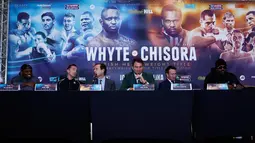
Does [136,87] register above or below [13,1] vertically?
below

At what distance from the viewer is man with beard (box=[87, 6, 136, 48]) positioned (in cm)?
505

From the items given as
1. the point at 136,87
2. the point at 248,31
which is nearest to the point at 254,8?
the point at 248,31

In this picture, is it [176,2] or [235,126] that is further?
[176,2]

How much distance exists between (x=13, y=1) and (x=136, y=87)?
3.72 m

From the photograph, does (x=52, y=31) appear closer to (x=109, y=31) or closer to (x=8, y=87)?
(x=109, y=31)

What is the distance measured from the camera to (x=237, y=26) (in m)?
5.09

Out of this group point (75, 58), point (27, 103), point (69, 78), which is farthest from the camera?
point (75, 58)

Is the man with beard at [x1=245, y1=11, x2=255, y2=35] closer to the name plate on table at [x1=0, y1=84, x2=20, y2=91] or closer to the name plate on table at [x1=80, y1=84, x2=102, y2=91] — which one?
the name plate on table at [x1=80, y1=84, x2=102, y2=91]

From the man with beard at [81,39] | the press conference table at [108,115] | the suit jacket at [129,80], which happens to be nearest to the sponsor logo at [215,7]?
the man with beard at [81,39]

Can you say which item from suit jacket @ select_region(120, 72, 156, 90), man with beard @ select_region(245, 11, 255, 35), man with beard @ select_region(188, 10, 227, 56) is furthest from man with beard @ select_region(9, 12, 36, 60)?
man with beard @ select_region(245, 11, 255, 35)

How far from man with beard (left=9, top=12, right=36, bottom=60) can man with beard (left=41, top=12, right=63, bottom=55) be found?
24 centimetres

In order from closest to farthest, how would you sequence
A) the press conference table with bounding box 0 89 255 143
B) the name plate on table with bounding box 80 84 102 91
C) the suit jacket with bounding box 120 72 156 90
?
the press conference table with bounding box 0 89 255 143
the name plate on table with bounding box 80 84 102 91
the suit jacket with bounding box 120 72 156 90

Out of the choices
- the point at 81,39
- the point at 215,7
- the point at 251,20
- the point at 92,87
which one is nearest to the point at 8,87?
the point at 92,87

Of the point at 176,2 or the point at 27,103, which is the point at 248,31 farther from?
the point at 27,103
